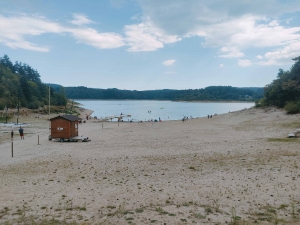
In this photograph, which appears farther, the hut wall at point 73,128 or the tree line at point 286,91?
the tree line at point 286,91

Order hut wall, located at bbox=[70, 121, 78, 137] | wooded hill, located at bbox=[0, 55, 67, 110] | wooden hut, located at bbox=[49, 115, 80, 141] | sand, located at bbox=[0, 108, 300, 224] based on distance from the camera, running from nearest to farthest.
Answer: sand, located at bbox=[0, 108, 300, 224]
wooden hut, located at bbox=[49, 115, 80, 141]
hut wall, located at bbox=[70, 121, 78, 137]
wooded hill, located at bbox=[0, 55, 67, 110]

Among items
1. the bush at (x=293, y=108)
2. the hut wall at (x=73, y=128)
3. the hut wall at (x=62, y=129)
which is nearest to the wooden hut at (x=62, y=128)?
the hut wall at (x=62, y=129)

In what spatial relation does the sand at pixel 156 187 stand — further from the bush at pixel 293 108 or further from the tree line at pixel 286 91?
the tree line at pixel 286 91

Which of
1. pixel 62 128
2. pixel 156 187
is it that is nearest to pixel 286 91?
pixel 62 128

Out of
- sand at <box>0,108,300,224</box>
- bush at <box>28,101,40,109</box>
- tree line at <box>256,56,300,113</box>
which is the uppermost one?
tree line at <box>256,56,300,113</box>

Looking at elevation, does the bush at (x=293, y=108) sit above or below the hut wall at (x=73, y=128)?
above

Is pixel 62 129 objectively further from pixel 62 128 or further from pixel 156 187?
pixel 156 187

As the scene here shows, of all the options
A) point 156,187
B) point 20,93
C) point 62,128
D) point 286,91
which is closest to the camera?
point 156,187

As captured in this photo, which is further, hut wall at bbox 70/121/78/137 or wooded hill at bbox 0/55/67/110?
wooded hill at bbox 0/55/67/110

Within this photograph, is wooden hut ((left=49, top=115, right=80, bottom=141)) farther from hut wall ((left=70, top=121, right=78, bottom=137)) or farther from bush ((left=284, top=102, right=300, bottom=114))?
bush ((left=284, top=102, right=300, bottom=114))

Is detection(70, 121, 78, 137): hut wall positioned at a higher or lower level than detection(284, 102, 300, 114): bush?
lower

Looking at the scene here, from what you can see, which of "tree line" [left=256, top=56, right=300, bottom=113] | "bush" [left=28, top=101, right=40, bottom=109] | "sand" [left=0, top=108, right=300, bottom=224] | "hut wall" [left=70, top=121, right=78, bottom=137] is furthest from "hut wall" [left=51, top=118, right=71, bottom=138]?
"bush" [left=28, top=101, right=40, bottom=109]

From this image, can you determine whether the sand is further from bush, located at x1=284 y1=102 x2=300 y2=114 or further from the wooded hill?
the wooded hill

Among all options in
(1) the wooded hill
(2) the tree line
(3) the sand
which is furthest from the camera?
(1) the wooded hill
